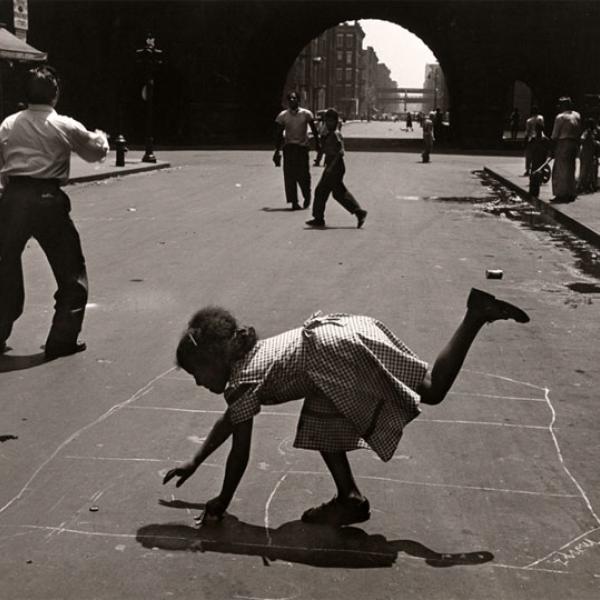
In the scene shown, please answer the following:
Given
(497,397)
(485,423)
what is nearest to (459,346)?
(485,423)

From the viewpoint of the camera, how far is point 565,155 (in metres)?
21.1

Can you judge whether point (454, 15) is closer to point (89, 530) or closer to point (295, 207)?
point (295, 207)

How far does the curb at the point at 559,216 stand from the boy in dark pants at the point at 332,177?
321cm

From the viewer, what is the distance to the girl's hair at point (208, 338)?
4215 mm

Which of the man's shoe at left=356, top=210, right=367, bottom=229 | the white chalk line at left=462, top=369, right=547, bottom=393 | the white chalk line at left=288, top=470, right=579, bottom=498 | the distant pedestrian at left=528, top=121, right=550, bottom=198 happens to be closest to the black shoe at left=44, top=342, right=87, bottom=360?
the white chalk line at left=462, top=369, right=547, bottom=393

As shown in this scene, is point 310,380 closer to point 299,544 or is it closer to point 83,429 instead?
point 299,544

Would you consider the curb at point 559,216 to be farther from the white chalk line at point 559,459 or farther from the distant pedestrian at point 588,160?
the white chalk line at point 559,459

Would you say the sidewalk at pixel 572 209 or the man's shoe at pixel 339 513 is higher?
the man's shoe at pixel 339 513

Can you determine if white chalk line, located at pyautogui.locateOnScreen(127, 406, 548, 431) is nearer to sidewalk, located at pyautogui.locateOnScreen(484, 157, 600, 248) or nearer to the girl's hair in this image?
the girl's hair

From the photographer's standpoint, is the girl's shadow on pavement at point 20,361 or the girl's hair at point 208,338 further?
the girl's shadow on pavement at point 20,361

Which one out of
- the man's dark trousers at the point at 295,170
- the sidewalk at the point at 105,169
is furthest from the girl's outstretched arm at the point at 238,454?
the sidewalk at the point at 105,169

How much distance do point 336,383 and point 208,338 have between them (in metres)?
0.52

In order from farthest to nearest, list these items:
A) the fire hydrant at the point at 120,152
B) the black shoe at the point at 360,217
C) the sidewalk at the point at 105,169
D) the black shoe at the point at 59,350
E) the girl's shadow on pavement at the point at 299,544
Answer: the fire hydrant at the point at 120,152 < the sidewalk at the point at 105,169 < the black shoe at the point at 360,217 < the black shoe at the point at 59,350 < the girl's shadow on pavement at the point at 299,544

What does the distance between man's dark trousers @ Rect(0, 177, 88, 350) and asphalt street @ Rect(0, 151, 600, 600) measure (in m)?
0.29
